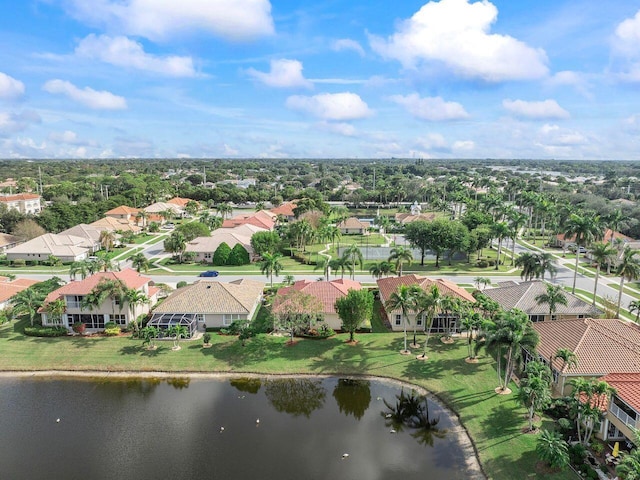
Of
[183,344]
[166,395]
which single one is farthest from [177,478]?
[183,344]

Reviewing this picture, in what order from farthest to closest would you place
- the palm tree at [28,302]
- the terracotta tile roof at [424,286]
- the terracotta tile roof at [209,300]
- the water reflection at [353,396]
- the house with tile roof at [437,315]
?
1. the terracotta tile roof at [424,286]
2. the terracotta tile roof at [209,300]
3. the house with tile roof at [437,315]
4. the palm tree at [28,302]
5. the water reflection at [353,396]

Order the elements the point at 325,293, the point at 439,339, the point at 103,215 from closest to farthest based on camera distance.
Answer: the point at 439,339 < the point at 325,293 < the point at 103,215

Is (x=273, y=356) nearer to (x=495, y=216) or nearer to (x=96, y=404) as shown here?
(x=96, y=404)

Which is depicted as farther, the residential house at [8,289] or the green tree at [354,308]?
the residential house at [8,289]

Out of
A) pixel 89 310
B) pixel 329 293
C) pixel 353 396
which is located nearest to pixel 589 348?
pixel 353 396

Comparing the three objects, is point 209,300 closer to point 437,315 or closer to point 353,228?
point 437,315

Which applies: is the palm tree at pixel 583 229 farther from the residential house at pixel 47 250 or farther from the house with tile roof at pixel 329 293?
the residential house at pixel 47 250

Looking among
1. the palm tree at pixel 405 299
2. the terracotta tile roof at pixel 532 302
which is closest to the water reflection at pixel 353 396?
the palm tree at pixel 405 299
